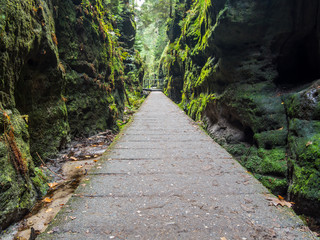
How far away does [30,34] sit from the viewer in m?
3.43

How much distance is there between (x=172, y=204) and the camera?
8.95 feet

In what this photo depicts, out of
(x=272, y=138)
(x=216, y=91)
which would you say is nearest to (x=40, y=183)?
(x=272, y=138)

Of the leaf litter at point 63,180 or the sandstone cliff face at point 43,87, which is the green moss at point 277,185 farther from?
the sandstone cliff face at point 43,87

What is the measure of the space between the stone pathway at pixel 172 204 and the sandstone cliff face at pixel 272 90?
683 mm

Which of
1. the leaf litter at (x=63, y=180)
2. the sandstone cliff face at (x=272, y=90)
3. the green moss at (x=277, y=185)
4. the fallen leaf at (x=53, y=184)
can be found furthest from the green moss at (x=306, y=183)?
the fallen leaf at (x=53, y=184)

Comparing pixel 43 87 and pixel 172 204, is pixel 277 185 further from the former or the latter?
pixel 43 87

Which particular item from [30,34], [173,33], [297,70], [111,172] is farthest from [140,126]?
[173,33]

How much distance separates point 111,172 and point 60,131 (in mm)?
2026

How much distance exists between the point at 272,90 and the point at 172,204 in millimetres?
3996

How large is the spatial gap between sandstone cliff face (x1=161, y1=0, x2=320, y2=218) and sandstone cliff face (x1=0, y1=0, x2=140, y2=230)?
3.93 meters

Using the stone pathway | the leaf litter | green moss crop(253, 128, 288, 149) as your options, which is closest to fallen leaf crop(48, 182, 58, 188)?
the leaf litter

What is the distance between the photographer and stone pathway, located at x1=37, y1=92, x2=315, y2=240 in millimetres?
2223

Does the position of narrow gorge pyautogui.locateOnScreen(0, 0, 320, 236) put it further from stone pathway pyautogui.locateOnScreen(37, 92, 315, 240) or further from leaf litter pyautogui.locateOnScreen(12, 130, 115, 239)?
stone pathway pyautogui.locateOnScreen(37, 92, 315, 240)

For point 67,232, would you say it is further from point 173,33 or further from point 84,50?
point 173,33
